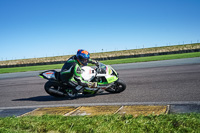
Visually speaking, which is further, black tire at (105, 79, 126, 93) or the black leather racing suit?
black tire at (105, 79, 126, 93)

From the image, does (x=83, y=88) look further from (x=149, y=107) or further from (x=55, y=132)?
(x=55, y=132)

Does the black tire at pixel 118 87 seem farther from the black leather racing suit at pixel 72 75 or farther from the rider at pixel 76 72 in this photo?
the black leather racing suit at pixel 72 75

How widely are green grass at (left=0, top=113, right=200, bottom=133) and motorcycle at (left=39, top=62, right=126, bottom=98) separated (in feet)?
9.62

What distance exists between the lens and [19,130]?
3707 mm

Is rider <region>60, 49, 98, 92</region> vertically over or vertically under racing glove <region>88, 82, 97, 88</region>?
over

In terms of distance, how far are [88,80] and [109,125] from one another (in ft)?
11.8

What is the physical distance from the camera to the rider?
689cm

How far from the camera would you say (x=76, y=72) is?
22.5ft

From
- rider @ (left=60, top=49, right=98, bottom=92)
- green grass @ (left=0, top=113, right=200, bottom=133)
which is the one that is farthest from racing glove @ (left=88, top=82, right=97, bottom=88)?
green grass @ (left=0, top=113, right=200, bottom=133)

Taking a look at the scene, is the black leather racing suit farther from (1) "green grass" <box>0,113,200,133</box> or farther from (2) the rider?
(1) "green grass" <box>0,113,200,133</box>

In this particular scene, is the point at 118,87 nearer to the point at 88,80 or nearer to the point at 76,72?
the point at 88,80

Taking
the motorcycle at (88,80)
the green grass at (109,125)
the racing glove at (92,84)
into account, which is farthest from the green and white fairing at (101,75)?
the green grass at (109,125)

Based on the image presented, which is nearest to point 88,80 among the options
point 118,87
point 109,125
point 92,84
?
point 92,84

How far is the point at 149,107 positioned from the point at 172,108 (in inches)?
19.5
